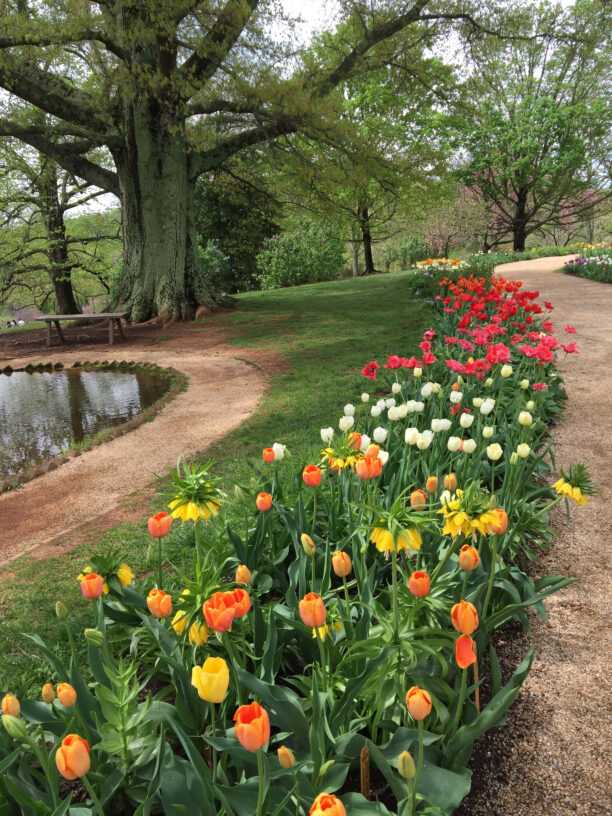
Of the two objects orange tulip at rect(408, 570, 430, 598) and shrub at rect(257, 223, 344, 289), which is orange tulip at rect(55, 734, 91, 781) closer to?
orange tulip at rect(408, 570, 430, 598)

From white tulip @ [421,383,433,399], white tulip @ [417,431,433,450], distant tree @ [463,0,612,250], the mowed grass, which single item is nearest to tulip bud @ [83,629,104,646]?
the mowed grass

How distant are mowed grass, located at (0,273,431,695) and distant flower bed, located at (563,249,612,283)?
4.60 m

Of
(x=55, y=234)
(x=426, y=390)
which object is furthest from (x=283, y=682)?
(x=55, y=234)

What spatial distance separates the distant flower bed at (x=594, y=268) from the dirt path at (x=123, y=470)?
993cm

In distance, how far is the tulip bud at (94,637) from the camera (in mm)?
1565

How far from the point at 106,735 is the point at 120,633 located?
0.67 meters

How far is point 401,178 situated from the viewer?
12.7m

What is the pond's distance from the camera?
601cm

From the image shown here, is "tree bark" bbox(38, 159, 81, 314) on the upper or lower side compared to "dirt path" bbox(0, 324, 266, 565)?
upper

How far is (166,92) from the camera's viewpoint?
425 inches

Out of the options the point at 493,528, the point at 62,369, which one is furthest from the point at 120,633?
the point at 62,369

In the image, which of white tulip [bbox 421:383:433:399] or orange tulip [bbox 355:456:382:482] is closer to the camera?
orange tulip [bbox 355:456:382:482]

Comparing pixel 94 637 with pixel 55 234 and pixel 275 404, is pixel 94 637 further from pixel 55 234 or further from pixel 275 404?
pixel 55 234

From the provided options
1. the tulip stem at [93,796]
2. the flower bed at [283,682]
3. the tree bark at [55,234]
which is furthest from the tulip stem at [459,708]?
the tree bark at [55,234]
